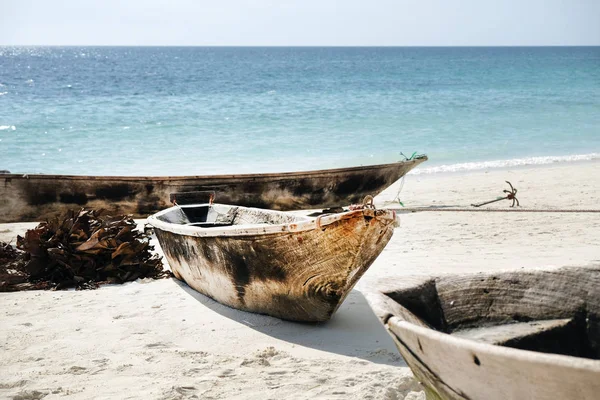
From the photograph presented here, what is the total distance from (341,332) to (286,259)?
692mm

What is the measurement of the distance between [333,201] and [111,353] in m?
4.18

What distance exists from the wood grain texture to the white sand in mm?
162

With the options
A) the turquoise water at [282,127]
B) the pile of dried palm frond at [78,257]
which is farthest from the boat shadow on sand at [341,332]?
the turquoise water at [282,127]

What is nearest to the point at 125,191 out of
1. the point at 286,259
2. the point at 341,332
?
the point at 286,259

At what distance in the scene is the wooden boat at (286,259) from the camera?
4051mm

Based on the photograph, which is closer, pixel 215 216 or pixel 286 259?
pixel 286 259

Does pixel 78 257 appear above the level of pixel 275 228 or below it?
below

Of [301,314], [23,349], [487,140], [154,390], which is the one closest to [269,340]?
[301,314]

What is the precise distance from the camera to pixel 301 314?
4652 millimetres

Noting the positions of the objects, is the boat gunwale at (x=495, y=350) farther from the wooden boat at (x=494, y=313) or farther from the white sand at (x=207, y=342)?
the white sand at (x=207, y=342)

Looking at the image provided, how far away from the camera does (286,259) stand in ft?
14.4

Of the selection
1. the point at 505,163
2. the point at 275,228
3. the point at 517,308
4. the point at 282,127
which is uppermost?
the point at 282,127

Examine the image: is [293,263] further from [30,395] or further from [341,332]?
[30,395]

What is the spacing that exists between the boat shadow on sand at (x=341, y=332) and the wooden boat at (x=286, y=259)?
70 mm
